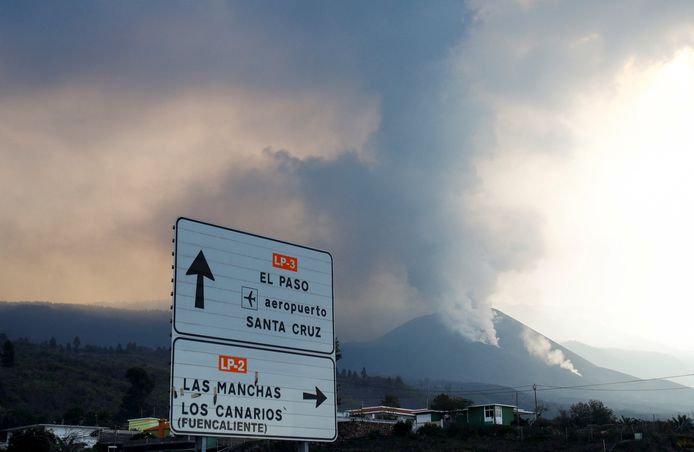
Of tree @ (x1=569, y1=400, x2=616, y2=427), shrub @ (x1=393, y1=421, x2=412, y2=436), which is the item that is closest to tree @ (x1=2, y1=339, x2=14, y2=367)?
shrub @ (x1=393, y1=421, x2=412, y2=436)

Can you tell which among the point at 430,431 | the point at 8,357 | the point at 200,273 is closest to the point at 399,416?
the point at 430,431

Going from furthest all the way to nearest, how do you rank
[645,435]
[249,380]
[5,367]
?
[5,367] → [645,435] → [249,380]

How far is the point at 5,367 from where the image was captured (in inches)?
5694

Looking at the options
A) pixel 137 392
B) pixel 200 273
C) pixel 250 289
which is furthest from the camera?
pixel 137 392

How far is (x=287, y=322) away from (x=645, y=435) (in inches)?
2434

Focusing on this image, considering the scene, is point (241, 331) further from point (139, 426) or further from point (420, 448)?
point (139, 426)

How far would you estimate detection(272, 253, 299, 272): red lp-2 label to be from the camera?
17516mm

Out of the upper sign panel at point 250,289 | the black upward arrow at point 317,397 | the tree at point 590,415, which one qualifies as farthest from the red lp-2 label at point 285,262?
the tree at point 590,415

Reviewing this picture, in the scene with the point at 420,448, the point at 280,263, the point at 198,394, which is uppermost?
the point at 280,263

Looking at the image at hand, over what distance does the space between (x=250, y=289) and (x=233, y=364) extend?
167cm

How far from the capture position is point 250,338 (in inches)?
651

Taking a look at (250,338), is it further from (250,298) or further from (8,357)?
(8,357)

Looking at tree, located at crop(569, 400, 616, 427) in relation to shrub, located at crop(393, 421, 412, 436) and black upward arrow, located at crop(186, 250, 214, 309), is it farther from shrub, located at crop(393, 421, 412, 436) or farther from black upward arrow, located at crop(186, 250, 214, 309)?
black upward arrow, located at crop(186, 250, 214, 309)

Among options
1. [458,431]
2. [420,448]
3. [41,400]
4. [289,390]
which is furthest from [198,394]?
[41,400]
